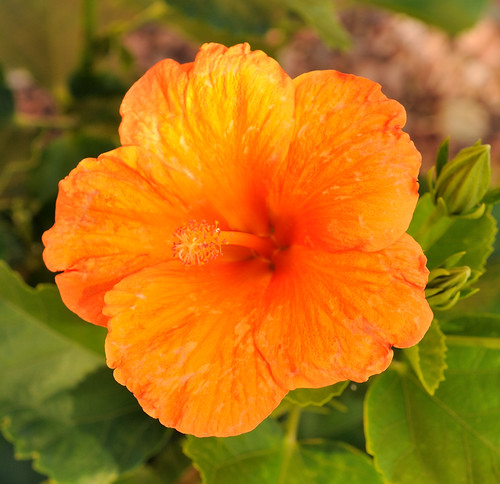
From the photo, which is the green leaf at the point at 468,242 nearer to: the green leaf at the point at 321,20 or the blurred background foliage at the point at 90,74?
the blurred background foliage at the point at 90,74

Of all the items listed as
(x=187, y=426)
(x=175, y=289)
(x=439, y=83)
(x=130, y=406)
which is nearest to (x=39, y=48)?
(x=130, y=406)

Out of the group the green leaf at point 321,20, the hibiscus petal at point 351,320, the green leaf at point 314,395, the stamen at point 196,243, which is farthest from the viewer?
the green leaf at point 321,20

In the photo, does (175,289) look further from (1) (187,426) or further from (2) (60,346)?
(2) (60,346)

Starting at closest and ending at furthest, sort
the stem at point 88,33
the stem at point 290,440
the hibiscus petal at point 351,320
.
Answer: the hibiscus petal at point 351,320 → the stem at point 290,440 → the stem at point 88,33

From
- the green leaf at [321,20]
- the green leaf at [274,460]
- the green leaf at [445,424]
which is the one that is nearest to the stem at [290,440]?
the green leaf at [274,460]

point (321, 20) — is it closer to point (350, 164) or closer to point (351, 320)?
point (350, 164)

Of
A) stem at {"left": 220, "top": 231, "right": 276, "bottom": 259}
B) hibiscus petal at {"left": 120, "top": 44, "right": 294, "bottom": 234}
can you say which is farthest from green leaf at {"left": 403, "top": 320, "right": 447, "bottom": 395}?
hibiscus petal at {"left": 120, "top": 44, "right": 294, "bottom": 234}
